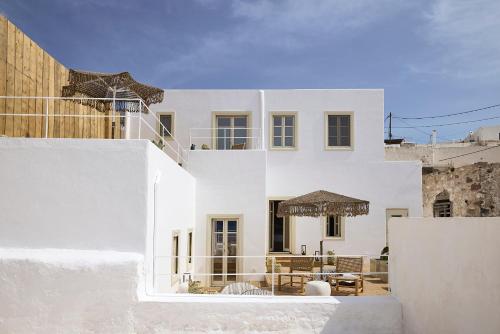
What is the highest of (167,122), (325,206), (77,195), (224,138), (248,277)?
(167,122)

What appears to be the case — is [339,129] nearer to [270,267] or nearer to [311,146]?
[311,146]

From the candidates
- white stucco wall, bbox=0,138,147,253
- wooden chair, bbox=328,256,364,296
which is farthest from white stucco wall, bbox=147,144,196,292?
wooden chair, bbox=328,256,364,296

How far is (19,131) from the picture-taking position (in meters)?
9.25

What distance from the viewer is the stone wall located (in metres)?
19.6

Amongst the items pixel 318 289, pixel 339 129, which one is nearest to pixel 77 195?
pixel 318 289

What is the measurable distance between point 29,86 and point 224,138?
7.19 m

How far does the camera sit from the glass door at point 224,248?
12961mm

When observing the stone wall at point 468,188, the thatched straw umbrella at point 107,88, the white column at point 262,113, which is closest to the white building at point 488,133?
the stone wall at point 468,188

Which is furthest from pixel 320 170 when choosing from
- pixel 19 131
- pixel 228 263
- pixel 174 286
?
pixel 19 131

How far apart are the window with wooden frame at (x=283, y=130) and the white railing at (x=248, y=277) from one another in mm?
3975

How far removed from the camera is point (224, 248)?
1306 cm

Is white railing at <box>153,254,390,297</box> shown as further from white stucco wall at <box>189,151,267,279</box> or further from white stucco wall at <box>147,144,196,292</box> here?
white stucco wall at <box>189,151,267,279</box>

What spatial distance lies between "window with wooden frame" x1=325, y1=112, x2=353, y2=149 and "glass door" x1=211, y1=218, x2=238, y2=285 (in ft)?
16.2

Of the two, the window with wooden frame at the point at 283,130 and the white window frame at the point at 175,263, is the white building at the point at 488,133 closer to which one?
the window with wooden frame at the point at 283,130
